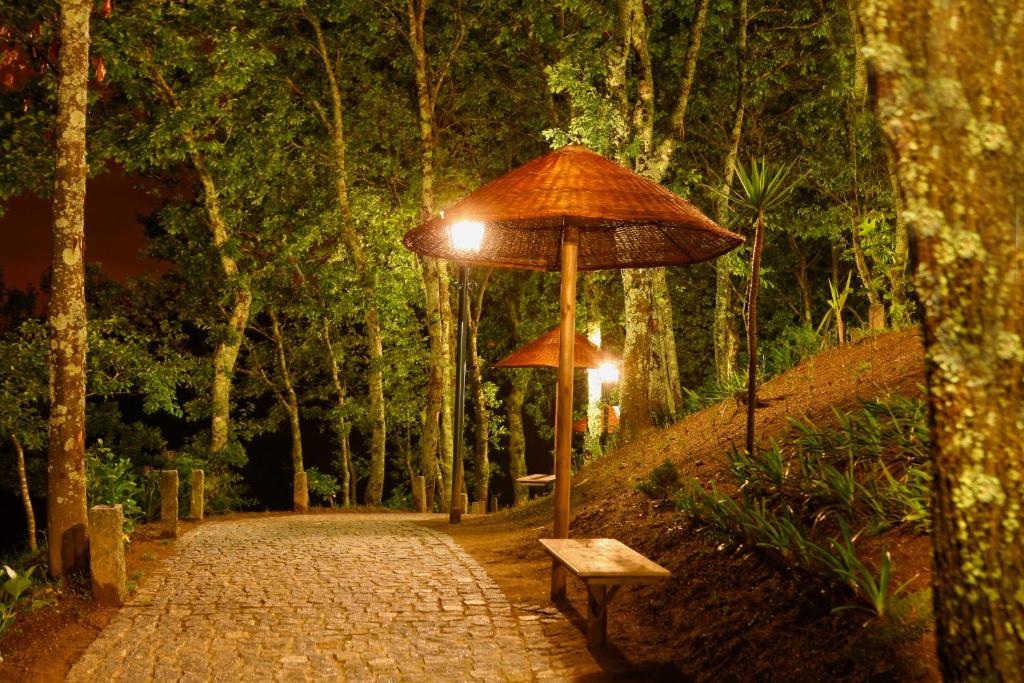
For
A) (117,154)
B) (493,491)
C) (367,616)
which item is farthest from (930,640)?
(493,491)

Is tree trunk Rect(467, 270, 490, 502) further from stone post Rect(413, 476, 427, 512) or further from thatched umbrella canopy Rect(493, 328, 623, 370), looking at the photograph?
thatched umbrella canopy Rect(493, 328, 623, 370)

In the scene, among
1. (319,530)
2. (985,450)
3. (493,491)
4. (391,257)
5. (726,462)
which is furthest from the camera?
(493,491)

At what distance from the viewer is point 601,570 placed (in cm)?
541

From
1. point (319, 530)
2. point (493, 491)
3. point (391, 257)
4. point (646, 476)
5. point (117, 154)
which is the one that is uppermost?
point (117, 154)

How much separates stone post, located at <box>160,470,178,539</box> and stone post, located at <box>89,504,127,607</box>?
4603 mm

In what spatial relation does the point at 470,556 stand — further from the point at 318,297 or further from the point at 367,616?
the point at 318,297

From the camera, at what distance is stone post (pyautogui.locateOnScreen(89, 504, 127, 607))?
7.35 metres

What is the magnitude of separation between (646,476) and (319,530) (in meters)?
5.63

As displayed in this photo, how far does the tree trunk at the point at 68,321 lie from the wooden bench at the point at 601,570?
179 inches

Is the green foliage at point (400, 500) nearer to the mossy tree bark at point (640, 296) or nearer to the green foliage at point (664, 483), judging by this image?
the mossy tree bark at point (640, 296)

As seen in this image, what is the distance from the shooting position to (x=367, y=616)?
709 centimetres

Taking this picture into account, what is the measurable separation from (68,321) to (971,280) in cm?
771

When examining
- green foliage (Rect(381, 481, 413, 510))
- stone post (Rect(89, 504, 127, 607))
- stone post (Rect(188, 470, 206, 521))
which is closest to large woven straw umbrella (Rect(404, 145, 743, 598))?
stone post (Rect(89, 504, 127, 607))

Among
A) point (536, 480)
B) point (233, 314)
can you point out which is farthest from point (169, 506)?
point (233, 314)
